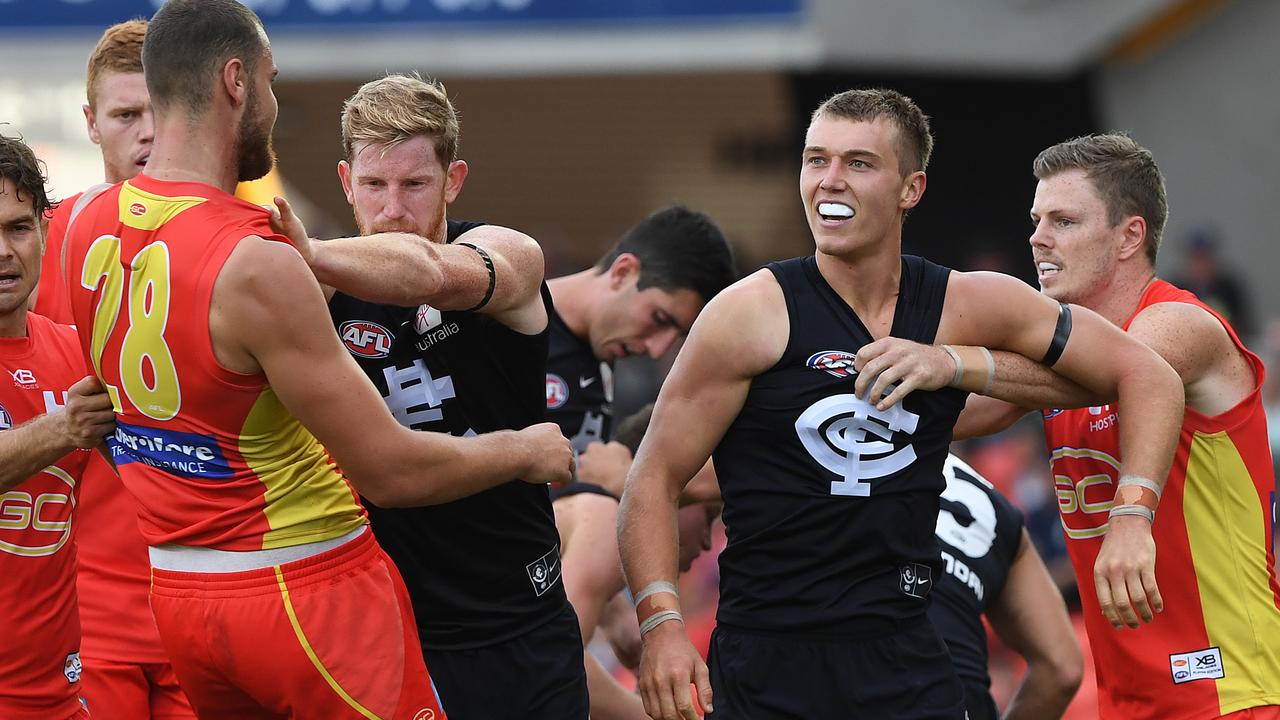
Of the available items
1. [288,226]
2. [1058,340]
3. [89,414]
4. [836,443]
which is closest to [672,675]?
[836,443]

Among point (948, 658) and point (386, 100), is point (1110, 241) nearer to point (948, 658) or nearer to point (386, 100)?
point (948, 658)

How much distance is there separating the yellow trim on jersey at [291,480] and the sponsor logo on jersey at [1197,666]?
2621mm

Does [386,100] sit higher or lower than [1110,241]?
higher

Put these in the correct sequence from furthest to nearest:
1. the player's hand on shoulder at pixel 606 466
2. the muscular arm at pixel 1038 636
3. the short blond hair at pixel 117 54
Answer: the player's hand on shoulder at pixel 606 466
the muscular arm at pixel 1038 636
the short blond hair at pixel 117 54

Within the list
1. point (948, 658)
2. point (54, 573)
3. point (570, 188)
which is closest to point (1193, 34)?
point (570, 188)

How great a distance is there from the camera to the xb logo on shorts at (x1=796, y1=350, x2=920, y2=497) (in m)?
4.16

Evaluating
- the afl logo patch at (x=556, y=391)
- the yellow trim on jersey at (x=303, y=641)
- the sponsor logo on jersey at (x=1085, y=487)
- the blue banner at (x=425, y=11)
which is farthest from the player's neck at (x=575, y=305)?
the blue banner at (x=425, y=11)

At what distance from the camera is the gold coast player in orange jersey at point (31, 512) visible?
4.32 meters

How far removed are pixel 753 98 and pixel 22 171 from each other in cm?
1571

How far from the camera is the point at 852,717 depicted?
13.5 ft

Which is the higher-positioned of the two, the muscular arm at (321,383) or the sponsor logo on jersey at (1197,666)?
the muscular arm at (321,383)

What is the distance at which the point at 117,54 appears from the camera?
5.26 meters

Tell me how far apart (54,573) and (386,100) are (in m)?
1.79

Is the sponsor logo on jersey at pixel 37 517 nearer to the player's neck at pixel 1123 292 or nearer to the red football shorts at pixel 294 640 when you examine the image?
the red football shorts at pixel 294 640
